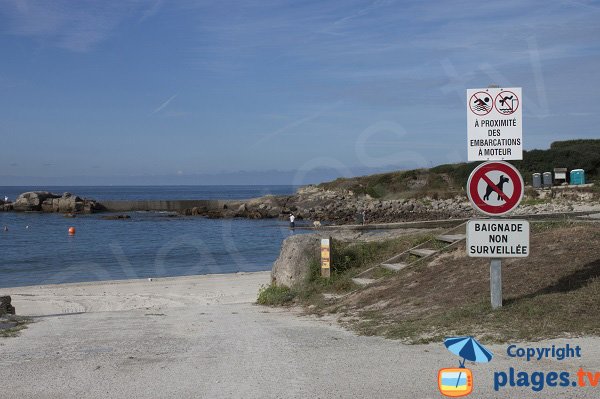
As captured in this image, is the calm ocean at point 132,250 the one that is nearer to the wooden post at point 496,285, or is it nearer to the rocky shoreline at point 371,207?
the rocky shoreline at point 371,207

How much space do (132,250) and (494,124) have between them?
35.5 m

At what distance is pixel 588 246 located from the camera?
10406 millimetres

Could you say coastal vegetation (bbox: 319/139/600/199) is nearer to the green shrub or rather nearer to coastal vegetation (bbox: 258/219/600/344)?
the green shrub

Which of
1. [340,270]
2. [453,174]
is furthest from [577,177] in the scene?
[340,270]

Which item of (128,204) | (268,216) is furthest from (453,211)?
(128,204)

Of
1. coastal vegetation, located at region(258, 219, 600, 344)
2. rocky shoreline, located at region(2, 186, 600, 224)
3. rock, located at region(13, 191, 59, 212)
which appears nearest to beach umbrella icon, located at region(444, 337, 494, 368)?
coastal vegetation, located at region(258, 219, 600, 344)

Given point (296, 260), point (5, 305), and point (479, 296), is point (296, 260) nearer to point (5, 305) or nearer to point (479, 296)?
point (479, 296)

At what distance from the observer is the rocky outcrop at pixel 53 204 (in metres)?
90.3

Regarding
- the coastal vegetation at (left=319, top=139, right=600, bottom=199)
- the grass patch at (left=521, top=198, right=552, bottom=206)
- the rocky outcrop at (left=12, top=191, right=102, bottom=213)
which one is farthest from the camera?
the rocky outcrop at (left=12, top=191, right=102, bottom=213)

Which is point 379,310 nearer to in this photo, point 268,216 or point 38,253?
point 38,253

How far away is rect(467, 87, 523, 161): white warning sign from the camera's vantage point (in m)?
8.75

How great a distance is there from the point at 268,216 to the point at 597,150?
3512 centimetres

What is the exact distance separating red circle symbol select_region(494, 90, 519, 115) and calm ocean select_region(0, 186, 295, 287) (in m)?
22.3

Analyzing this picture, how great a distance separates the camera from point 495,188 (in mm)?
8516
